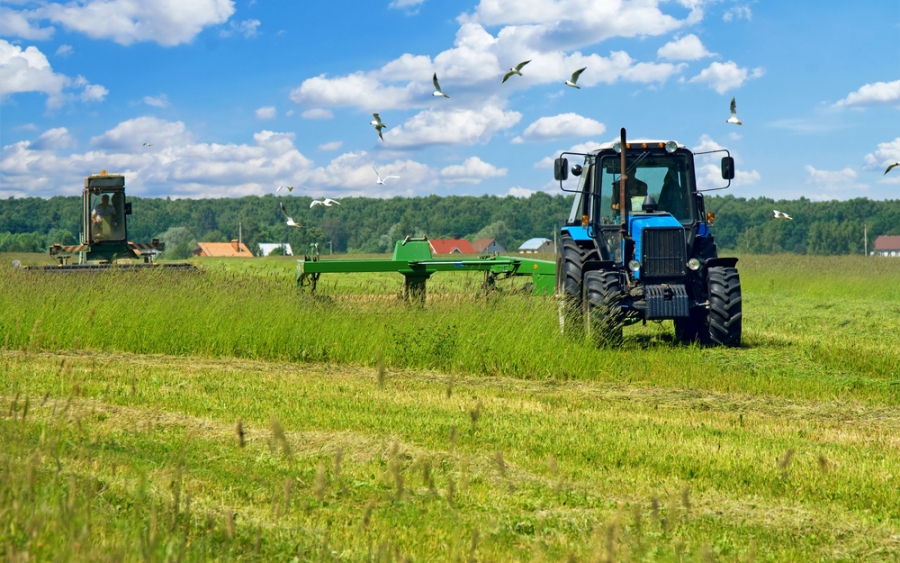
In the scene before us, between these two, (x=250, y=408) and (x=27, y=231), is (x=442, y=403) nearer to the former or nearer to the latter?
(x=250, y=408)

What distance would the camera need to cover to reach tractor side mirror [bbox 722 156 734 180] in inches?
465

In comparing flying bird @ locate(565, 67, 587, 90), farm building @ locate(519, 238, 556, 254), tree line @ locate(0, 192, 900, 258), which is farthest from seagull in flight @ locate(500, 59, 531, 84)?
farm building @ locate(519, 238, 556, 254)

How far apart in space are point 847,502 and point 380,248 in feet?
235

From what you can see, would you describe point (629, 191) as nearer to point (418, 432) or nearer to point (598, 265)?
point (598, 265)

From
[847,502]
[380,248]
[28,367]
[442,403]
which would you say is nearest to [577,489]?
[847,502]

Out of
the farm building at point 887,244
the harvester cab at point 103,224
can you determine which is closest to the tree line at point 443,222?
the farm building at point 887,244

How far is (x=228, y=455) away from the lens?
592cm

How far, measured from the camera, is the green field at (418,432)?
13.4ft

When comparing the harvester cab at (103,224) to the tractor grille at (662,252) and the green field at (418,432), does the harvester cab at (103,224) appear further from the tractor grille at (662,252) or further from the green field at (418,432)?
the tractor grille at (662,252)

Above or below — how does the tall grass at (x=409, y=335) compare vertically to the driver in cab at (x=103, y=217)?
below

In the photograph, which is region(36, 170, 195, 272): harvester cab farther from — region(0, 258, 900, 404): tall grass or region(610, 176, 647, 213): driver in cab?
region(610, 176, 647, 213): driver in cab

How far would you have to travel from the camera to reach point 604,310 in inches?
439

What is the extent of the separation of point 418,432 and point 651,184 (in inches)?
270

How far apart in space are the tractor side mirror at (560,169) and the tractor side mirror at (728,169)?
6.44ft
